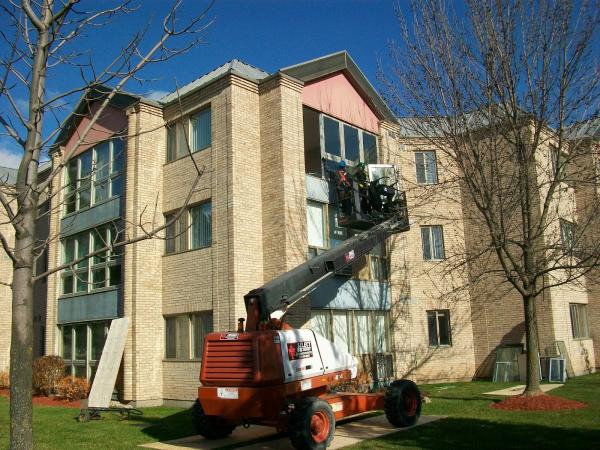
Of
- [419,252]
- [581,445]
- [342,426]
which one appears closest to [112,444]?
[342,426]

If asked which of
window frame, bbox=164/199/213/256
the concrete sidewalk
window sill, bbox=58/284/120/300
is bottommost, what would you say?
the concrete sidewalk

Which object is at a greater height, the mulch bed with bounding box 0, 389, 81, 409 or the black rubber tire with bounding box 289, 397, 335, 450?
the black rubber tire with bounding box 289, 397, 335, 450

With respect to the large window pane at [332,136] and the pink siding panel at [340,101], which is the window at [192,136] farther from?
the large window pane at [332,136]

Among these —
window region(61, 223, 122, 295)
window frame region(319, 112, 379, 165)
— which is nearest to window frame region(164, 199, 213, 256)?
window region(61, 223, 122, 295)

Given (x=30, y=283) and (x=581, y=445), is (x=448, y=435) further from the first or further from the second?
Answer: (x=30, y=283)

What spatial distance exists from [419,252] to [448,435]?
11.4 meters

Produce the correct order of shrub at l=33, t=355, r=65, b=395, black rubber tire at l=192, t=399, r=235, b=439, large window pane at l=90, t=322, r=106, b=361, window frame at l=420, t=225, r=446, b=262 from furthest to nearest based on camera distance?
window frame at l=420, t=225, r=446, b=262 → shrub at l=33, t=355, r=65, b=395 → large window pane at l=90, t=322, r=106, b=361 → black rubber tire at l=192, t=399, r=235, b=439

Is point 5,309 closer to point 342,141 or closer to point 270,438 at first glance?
point 342,141

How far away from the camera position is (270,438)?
35.6 feet

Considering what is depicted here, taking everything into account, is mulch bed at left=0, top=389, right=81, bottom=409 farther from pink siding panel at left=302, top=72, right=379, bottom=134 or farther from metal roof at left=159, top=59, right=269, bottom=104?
pink siding panel at left=302, top=72, right=379, bottom=134

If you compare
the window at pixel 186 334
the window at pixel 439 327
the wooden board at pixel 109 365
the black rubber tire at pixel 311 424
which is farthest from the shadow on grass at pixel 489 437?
the window at pixel 439 327

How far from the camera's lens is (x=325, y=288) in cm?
1658

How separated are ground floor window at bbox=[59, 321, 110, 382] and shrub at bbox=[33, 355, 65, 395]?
0.46 m

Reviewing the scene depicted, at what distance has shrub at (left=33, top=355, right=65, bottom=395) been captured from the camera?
731 inches
